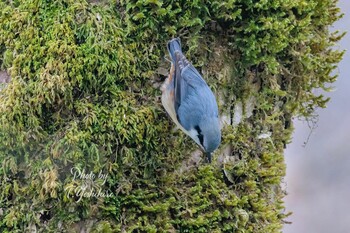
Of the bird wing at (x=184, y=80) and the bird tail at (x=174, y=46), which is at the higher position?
the bird tail at (x=174, y=46)

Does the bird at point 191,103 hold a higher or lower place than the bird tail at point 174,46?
lower

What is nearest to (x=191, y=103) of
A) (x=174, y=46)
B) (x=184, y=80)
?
(x=184, y=80)

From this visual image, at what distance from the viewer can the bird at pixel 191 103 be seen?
1.88 metres

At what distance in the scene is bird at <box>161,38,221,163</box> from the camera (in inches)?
73.8

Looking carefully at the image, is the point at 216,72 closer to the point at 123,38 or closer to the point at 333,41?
the point at 123,38

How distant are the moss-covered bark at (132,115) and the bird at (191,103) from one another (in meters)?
0.08

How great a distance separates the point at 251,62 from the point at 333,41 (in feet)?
1.52

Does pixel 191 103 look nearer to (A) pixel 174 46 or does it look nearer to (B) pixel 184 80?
(B) pixel 184 80

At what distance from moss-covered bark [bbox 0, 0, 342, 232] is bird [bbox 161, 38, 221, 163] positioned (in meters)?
0.08

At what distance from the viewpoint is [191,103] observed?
76.4 inches

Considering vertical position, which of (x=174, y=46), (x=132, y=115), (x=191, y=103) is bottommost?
(x=132, y=115)

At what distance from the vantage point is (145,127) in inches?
76.7

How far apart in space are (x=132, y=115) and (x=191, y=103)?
196 millimetres

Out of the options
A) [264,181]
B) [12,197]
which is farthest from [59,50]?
[264,181]
